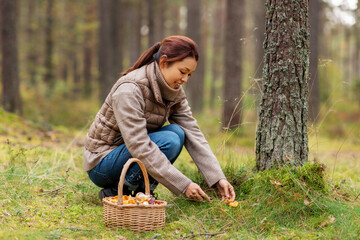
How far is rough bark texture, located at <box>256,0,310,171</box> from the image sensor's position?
306cm

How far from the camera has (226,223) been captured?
8.97 ft

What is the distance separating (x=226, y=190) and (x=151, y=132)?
0.79 m

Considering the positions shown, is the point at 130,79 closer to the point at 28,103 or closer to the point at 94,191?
the point at 94,191

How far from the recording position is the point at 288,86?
3.08 meters

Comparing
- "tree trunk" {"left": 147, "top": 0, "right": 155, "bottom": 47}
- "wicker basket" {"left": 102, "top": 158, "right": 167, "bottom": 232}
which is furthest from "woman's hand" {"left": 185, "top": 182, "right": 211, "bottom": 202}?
"tree trunk" {"left": 147, "top": 0, "right": 155, "bottom": 47}

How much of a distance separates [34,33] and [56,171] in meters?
15.0

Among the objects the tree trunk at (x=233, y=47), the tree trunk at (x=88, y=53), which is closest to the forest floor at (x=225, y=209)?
the tree trunk at (x=233, y=47)

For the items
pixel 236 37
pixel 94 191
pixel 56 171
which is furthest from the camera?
pixel 236 37

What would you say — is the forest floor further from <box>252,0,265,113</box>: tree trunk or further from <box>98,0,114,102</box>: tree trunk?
<box>98,0,114,102</box>: tree trunk

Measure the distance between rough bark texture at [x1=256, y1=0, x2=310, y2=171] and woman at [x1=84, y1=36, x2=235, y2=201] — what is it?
543 mm

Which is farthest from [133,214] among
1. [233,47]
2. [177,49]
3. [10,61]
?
[10,61]

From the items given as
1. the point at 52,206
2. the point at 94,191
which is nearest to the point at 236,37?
the point at 94,191

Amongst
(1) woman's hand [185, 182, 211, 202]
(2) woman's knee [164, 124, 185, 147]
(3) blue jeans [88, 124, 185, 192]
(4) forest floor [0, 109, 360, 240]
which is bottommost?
(4) forest floor [0, 109, 360, 240]

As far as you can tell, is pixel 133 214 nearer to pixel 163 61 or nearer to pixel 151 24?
pixel 163 61
